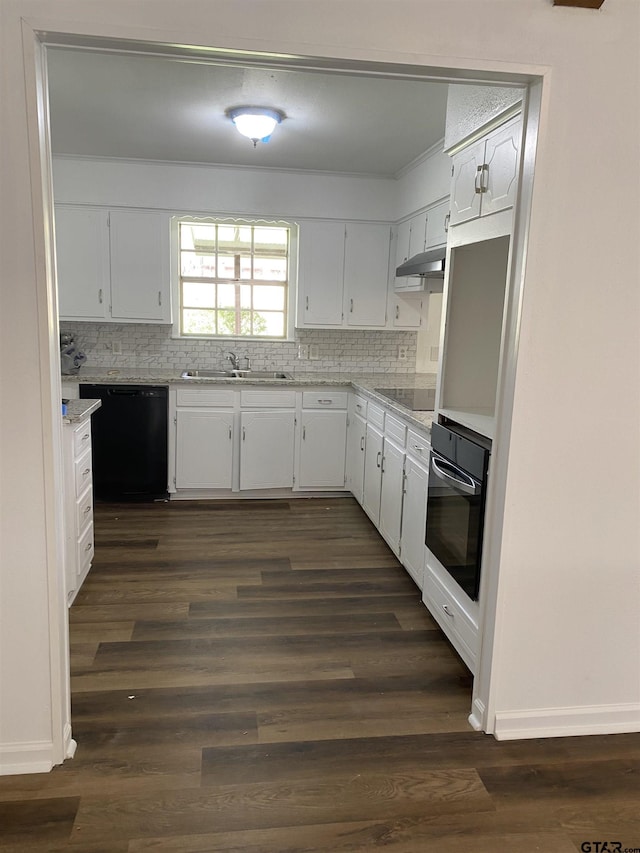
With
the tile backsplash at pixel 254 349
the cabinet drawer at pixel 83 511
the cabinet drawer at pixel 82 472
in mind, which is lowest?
the cabinet drawer at pixel 83 511

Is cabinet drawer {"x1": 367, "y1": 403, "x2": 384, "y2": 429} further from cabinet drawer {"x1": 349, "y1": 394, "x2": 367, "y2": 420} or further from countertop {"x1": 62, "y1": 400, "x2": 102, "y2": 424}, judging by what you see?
countertop {"x1": 62, "y1": 400, "x2": 102, "y2": 424}

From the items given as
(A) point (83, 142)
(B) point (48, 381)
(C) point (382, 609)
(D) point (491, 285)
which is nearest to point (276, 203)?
(A) point (83, 142)

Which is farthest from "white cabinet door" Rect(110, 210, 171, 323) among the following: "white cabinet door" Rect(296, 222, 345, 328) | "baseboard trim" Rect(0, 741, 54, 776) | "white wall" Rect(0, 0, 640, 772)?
"baseboard trim" Rect(0, 741, 54, 776)

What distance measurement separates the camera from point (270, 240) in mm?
5434

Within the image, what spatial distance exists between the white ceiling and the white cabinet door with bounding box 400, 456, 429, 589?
183 centimetres

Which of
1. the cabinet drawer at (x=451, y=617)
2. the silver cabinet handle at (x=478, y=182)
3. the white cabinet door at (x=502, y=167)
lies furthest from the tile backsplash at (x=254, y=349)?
the white cabinet door at (x=502, y=167)

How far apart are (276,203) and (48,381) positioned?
360 cm

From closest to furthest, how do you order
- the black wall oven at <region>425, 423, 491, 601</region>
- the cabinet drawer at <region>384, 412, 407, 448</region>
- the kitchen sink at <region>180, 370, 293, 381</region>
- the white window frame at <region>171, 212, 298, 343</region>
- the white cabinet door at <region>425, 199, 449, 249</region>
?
the black wall oven at <region>425, 423, 491, 601</region>, the cabinet drawer at <region>384, 412, 407, 448</region>, the white cabinet door at <region>425, 199, 449, 249</region>, the white window frame at <region>171, 212, 298, 343</region>, the kitchen sink at <region>180, 370, 293, 381</region>

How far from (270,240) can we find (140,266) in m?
1.11

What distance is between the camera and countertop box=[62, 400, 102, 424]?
3010mm

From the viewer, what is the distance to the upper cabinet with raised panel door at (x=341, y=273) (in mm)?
5160

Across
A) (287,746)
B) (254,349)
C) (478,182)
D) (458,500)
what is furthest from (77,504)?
(254,349)

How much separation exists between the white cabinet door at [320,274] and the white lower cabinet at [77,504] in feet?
7.62

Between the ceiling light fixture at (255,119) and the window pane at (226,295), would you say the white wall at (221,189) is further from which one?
the ceiling light fixture at (255,119)
